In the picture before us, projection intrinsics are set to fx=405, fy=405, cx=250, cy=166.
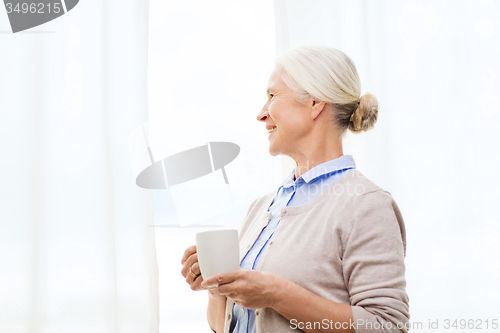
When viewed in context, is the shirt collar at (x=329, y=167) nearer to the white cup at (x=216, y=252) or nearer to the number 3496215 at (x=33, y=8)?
the white cup at (x=216, y=252)

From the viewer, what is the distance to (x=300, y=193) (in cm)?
102

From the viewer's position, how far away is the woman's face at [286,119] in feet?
3.39

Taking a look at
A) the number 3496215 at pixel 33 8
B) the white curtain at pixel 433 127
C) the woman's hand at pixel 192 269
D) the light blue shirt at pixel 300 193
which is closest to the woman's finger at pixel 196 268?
the woman's hand at pixel 192 269

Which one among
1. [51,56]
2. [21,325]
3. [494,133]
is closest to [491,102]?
[494,133]

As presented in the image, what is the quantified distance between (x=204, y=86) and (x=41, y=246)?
0.78 meters

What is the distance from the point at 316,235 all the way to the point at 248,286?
8.1 inches

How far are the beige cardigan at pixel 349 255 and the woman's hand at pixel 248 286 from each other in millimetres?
82

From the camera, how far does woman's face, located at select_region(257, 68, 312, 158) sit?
103 cm

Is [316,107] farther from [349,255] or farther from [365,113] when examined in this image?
[349,255]

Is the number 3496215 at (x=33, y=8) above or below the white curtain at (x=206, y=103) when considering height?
above

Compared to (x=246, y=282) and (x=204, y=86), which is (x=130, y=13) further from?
(x=246, y=282)

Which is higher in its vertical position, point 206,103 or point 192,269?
point 206,103

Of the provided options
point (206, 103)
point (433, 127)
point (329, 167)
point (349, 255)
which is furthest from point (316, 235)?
point (433, 127)

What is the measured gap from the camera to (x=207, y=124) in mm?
1525
